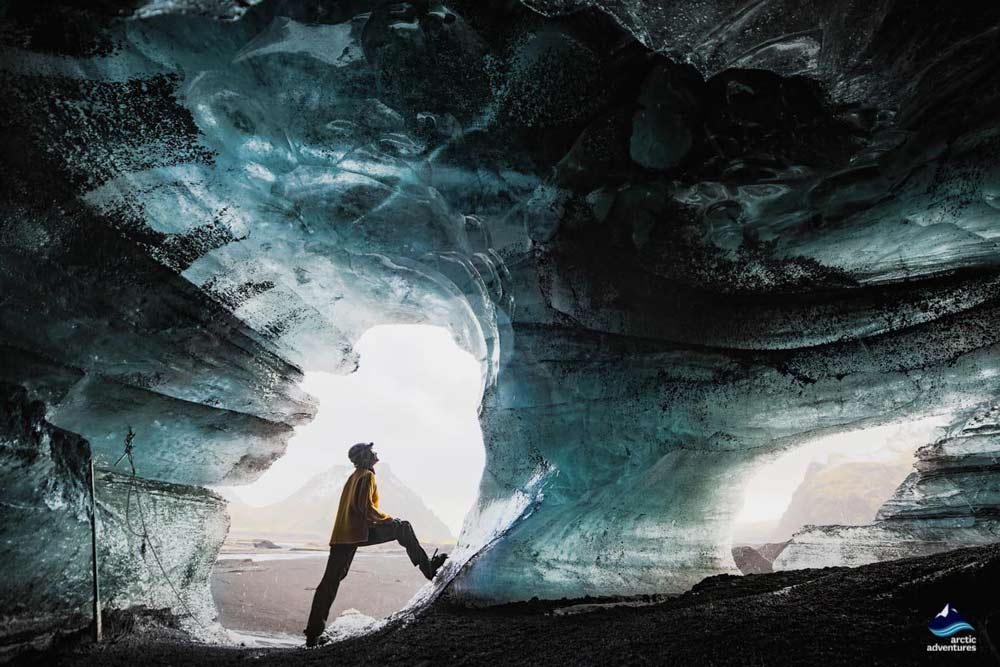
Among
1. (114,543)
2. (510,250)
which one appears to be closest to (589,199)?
(510,250)

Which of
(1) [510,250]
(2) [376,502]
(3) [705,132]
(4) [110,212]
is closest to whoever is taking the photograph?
(3) [705,132]

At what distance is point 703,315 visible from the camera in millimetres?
3793

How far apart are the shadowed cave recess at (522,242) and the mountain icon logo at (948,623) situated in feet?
6.92

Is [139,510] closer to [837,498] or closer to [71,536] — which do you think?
[71,536]

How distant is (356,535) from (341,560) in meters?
0.24

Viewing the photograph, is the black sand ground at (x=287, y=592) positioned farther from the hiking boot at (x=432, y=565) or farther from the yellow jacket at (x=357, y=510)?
the hiking boot at (x=432, y=565)

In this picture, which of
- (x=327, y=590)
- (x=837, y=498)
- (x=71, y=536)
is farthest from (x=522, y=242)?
(x=837, y=498)

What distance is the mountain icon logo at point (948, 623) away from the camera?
1604 mm

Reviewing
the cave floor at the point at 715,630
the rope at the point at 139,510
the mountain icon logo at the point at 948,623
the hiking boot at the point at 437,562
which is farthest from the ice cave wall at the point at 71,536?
the mountain icon logo at the point at 948,623

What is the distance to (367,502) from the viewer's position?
4.36 m

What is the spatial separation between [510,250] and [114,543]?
3930mm

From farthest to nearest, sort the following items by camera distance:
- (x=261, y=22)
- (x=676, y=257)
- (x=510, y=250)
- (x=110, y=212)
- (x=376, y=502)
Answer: (x=376, y=502) < (x=510, y=250) < (x=676, y=257) < (x=110, y=212) < (x=261, y=22)

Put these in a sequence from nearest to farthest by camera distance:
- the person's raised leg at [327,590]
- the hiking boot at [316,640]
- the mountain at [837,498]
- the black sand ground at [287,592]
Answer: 1. the hiking boot at [316,640]
2. the person's raised leg at [327,590]
3. the black sand ground at [287,592]
4. the mountain at [837,498]

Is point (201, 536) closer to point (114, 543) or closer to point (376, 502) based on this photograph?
point (114, 543)
